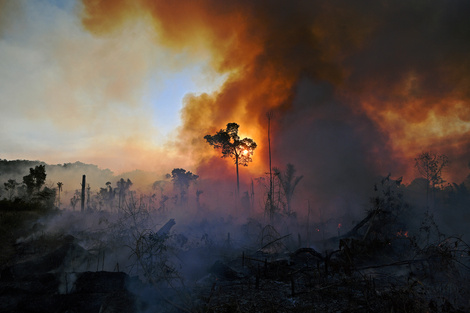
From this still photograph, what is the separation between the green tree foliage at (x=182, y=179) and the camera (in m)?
60.0

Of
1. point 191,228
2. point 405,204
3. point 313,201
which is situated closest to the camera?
point 405,204

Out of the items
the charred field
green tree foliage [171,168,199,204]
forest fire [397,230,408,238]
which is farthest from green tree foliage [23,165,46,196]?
forest fire [397,230,408,238]

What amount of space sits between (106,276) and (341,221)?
94.5 feet

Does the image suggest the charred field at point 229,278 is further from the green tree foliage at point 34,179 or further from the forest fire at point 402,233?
the green tree foliage at point 34,179

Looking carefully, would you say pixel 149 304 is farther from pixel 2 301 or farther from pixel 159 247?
pixel 2 301

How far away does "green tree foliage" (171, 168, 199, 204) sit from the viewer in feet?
197

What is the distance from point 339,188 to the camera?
5206 cm

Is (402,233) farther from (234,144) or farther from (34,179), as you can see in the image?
(34,179)

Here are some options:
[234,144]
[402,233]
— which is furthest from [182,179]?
[402,233]

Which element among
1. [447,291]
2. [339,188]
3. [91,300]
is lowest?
Result: [447,291]

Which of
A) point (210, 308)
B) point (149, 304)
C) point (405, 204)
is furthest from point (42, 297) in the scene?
point (405, 204)

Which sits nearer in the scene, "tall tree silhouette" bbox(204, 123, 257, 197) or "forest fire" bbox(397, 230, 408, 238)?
"forest fire" bbox(397, 230, 408, 238)

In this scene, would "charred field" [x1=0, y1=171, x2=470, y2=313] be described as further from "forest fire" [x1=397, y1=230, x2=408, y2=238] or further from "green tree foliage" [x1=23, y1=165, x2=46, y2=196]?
"green tree foliage" [x1=23, y1=165, x2=46, y2=196]

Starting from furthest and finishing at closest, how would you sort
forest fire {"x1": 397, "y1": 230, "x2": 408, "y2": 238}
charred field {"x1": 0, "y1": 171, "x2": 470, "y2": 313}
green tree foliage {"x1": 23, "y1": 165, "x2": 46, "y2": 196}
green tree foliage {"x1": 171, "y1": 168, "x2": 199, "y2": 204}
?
green tree foliage {"x1": 171, "y1": 168, "x2": 199, "y2": 204} < green tree foliage {"x1": 23, "y1": 165, "x2": 46, "y2": 196} < forest fire {"x1": 397, "y1": 230, "x2": 408, "y2": 238} < charred field {"x1": 0, "y1": 171, "x2": 470, "y2": 313}
